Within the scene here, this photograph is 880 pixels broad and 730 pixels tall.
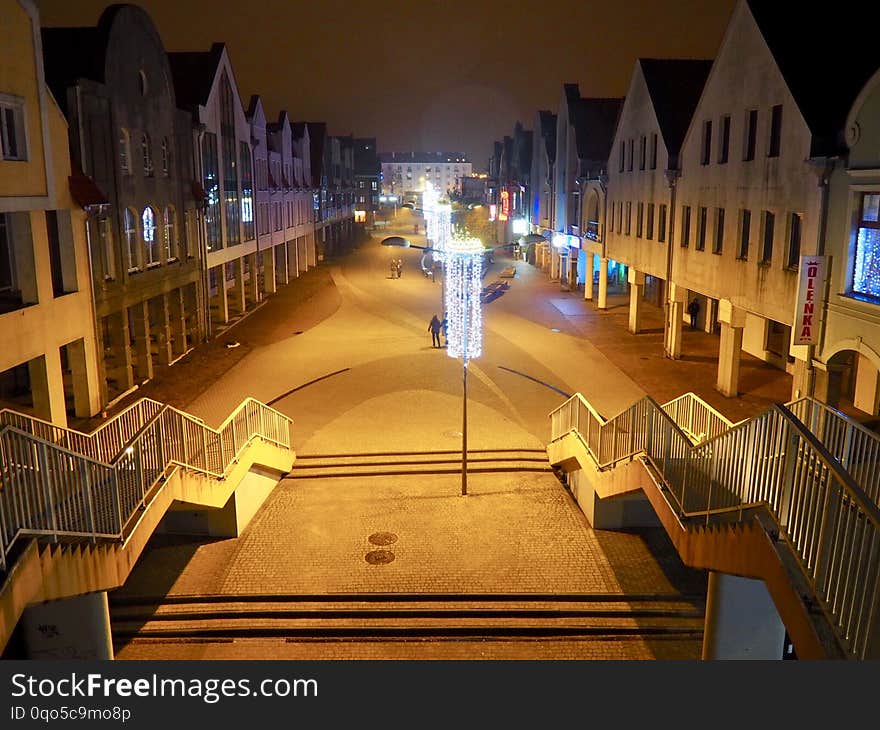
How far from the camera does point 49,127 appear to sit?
16.5 meters

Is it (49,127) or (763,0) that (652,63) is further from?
(49,127)

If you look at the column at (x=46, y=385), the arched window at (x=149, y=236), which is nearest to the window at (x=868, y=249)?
the column at (x=46, y=385)

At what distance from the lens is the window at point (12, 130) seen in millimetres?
14727

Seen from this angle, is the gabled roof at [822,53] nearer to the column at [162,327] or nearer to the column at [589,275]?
the column at [162,327]

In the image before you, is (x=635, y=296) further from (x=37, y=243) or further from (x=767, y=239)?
(x=37, y=243)

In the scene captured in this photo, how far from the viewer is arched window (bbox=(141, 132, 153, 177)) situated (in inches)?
901

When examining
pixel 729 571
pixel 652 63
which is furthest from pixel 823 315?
pixel 652 63

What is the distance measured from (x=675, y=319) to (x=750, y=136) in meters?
7.49

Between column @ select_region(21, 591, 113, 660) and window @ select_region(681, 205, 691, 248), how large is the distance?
20.8 meters

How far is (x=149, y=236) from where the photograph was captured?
926 inches

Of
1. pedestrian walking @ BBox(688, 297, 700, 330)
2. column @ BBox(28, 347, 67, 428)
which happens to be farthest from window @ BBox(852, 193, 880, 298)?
column @ BBox(28, 347, 67, 428)

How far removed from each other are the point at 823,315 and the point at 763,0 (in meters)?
9.00

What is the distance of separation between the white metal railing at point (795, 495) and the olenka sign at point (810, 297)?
5.92 meters

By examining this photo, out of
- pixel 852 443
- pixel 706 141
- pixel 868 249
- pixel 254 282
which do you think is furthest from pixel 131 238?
pixel 852 443
